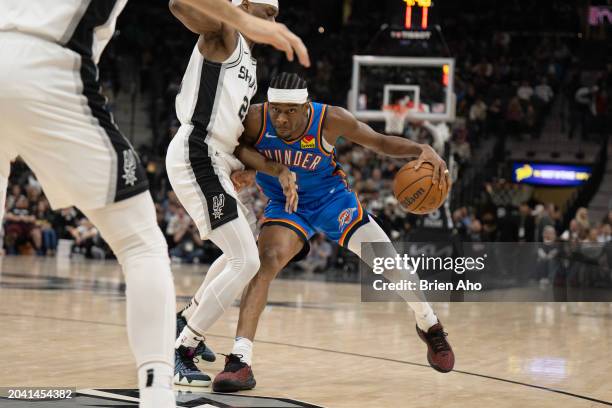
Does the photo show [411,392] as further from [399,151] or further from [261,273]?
[399,151]

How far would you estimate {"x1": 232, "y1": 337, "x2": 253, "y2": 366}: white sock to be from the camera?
443 centimetres

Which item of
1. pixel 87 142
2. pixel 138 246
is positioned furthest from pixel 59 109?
pixel 138 246

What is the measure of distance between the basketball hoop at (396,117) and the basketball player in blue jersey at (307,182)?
866 cm

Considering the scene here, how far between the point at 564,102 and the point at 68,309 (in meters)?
14.6

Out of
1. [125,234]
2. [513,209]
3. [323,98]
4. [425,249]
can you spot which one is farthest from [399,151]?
[323,98]

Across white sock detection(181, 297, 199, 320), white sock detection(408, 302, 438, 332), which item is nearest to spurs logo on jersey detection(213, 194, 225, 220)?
white sock detection(181, 297, 199, 320)

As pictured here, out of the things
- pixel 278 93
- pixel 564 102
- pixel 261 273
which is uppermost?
pixel 564 102

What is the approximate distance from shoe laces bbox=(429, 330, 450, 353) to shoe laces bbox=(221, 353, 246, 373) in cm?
119

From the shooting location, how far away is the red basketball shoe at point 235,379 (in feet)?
14.0

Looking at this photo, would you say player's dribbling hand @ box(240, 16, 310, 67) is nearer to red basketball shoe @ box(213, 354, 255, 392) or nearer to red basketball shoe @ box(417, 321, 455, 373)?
red basketball shoe @ box(213, 354, 255, 392)

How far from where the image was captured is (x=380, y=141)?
4.93 m

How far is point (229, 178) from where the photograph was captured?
488 cm

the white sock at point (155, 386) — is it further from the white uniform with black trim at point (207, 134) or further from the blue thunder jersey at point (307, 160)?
the blue thunder jersey at point (307, 160)

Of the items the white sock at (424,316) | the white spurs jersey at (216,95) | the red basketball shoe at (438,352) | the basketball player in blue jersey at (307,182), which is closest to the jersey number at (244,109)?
the white spurs jersey at (216,95)
